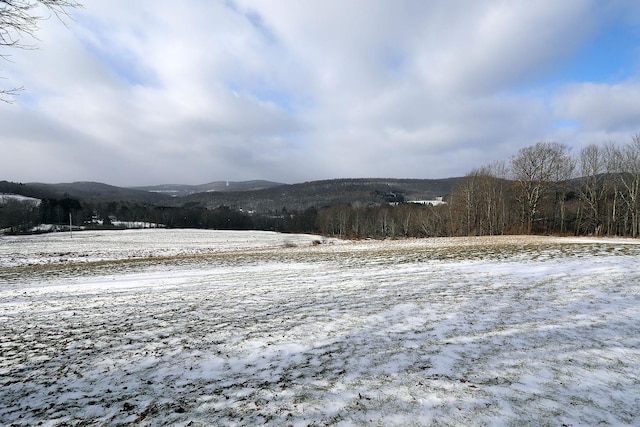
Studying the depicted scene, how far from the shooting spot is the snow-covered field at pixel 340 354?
4.17 meters

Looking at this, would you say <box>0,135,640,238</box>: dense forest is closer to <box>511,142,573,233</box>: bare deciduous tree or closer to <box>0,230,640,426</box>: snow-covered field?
<box>511,142,573,233</box>: bare deciduous tree

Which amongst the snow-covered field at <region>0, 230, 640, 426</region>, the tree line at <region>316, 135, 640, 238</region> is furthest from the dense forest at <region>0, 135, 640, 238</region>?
the snow-covered field at <region>0, 230, 640, 426</region>

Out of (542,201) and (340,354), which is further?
(542,201)

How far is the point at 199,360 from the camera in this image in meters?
5.89

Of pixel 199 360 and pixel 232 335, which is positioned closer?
pixel 199 360

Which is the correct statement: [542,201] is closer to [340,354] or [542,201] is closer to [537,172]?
[537,172]

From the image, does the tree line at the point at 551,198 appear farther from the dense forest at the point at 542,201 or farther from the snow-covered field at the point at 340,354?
the snow-covered field at the point at 340,354

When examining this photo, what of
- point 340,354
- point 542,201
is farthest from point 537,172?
point 340,354

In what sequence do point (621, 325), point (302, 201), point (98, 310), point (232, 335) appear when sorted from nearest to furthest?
point (621, 325) < point (232, 335) < point (98, 310) < point (302, 201)

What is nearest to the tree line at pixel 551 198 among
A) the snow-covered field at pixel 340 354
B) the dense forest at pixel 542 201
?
the dense forest at pixel 542 201

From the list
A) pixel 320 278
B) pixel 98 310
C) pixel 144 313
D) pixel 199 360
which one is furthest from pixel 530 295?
pixel 98 310

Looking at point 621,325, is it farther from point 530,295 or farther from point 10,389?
point 10,389

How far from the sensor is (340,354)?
5758mm

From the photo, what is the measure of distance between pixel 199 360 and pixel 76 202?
13814 cm
